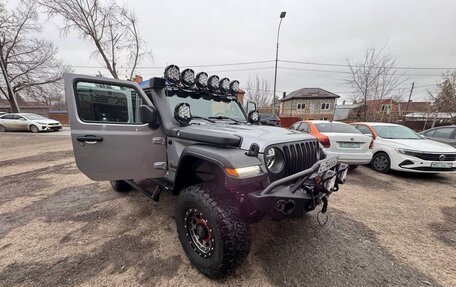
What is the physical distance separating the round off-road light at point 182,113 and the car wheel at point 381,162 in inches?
231

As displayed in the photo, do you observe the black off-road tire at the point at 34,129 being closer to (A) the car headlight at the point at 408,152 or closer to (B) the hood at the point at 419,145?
(B) the hood at the point at 419,145

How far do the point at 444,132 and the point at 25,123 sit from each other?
24.3 meters

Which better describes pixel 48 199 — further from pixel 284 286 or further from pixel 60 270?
pixel 284 286

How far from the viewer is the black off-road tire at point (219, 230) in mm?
1792

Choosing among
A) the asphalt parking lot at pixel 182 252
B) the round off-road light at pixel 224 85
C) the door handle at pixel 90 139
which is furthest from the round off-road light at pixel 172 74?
Result: the asphalt parking lot at pixel 182 252

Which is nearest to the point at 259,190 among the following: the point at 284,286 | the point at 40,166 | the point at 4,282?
the point at 284,286

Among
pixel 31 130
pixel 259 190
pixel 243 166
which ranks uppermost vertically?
pixel 243 166

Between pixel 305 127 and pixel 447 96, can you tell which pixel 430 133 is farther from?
pixel 447 96

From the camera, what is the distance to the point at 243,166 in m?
1.74

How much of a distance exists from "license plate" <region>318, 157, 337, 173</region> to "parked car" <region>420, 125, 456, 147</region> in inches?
277

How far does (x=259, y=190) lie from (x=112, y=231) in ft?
7.37

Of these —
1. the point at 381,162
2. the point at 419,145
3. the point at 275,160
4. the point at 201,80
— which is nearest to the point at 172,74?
the point at 201,80

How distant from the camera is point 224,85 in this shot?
10.8 ft

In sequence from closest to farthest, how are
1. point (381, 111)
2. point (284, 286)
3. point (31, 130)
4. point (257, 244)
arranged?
1. point (284, 286)
2. point (257, 244)
3. point (31, 130)
4. point (381, 111)
